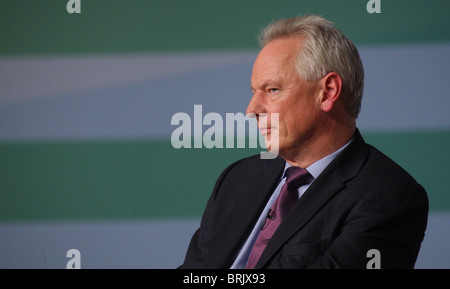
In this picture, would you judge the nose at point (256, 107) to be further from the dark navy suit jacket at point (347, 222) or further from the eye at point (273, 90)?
the dark navy suit jacket at point (347, 222)

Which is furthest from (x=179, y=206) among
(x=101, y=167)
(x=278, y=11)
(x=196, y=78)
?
(x=278, y=11)

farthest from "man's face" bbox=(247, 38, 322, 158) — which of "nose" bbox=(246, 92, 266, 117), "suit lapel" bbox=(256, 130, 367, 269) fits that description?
"suit lapel" bbox=(256, 130, 367, 269)

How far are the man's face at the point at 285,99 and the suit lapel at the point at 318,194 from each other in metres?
0.13

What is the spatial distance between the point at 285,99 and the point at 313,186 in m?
0.29

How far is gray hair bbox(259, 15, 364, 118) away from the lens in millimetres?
1812

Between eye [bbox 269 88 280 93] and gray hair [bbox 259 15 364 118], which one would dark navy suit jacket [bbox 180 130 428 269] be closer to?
gray hair [bbox 259 15 364 118]

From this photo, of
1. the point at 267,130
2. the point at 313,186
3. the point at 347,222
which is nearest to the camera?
the point at 347,222

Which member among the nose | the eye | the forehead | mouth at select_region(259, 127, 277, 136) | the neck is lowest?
the neck

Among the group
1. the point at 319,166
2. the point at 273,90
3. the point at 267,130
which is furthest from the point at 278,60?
the point at 319,166

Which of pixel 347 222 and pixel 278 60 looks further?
pixel 278 60

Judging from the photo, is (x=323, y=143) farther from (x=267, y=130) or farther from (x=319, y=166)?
(x=267, y=130)

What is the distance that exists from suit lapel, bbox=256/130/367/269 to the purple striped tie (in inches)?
2.4

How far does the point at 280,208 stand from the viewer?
1.81 metres
